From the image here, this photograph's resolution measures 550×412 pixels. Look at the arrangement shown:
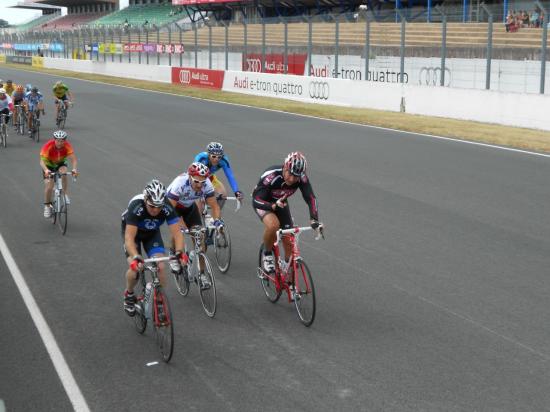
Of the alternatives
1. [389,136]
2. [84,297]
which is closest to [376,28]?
[389,136]

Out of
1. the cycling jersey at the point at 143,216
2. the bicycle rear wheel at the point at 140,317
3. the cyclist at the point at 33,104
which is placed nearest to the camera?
the cycling jersey at the point at 143,216

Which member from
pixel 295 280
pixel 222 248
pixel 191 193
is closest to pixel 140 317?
pixel 295 280

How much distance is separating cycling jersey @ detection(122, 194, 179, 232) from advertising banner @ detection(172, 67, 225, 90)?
36036 mm

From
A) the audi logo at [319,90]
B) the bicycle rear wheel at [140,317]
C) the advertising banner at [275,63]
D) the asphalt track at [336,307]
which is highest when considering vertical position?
the advertising banner at [275,63]

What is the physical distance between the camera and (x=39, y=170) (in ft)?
55.7

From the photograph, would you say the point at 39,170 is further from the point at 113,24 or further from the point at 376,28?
the point at 113,24

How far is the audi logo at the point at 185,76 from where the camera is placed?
47.2 meters

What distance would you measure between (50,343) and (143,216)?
4.53 ft

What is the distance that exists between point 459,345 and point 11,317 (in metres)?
4.25

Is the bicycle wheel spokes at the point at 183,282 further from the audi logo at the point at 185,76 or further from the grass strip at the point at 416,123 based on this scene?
the audi logo at the point at 185,76

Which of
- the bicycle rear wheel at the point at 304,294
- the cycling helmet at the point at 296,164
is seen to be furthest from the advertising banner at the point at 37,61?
the bicycle rear wheel at the point at 304,294

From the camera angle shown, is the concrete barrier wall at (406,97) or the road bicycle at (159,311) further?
the concrete barrier wall at (406,97)

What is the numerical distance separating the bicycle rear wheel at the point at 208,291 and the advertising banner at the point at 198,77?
116ft

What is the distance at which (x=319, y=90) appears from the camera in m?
33.9
